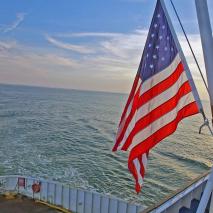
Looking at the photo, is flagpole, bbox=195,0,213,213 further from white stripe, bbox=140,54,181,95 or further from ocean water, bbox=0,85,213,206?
ocean water, bbox=0,85,213,206

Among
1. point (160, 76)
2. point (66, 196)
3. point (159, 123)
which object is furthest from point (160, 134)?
point (66, 196)

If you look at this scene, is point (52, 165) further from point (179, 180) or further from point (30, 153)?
point (179, 180)

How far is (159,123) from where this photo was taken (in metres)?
3.84

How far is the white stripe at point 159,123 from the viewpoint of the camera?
381 centimetres

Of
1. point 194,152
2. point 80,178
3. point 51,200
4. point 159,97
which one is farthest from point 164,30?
point 194,152

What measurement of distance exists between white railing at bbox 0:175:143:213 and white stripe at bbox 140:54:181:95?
514cm

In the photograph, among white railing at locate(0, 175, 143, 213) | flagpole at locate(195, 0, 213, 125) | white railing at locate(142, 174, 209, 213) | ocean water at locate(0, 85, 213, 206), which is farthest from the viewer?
ocean water at locate(0, 85, 213, 206)

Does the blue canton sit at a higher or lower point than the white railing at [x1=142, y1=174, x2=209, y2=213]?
higher

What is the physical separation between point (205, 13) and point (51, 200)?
9.01 meters

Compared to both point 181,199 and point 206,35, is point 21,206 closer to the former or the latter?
point 181,199

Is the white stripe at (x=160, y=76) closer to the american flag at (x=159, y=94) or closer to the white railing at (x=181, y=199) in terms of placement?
the american flag at (x=159, y=94)

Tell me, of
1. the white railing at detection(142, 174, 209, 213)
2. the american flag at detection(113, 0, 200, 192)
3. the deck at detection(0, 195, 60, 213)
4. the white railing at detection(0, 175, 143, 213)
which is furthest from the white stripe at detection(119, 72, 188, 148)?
the deck at detection(0, 195, 60, 213)

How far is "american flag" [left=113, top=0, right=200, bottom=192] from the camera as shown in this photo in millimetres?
3801

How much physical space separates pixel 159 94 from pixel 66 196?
7.15 metres
